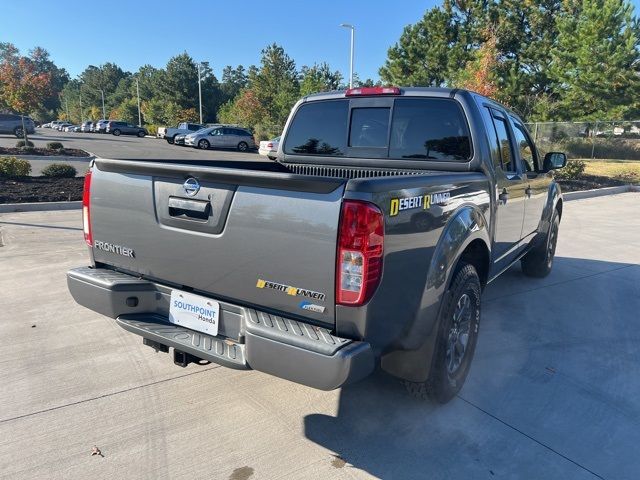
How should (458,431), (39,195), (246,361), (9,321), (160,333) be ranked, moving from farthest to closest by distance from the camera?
(39,195)
(9,321)
(458,431)
(160,333)
(246,361)

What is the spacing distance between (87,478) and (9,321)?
247cm

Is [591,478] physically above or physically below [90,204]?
below

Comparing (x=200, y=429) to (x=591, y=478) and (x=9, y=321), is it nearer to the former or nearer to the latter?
(x=591, y=478)

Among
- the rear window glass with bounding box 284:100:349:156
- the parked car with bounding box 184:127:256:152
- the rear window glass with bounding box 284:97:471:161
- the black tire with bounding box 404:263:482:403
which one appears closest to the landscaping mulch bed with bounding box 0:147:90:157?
the parked car with bounding box 184:127:256:152

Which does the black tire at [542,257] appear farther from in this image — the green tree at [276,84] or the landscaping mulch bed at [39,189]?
the green tree at [276,84]

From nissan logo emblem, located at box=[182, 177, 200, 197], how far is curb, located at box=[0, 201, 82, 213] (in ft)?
26.9

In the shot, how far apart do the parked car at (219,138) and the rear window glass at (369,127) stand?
100 ft

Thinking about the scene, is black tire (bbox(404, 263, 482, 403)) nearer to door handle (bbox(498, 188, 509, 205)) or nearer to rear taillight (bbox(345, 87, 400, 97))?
door handle (bbox(498, 188, 509, 205))

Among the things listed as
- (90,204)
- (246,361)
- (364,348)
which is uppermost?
(90,204)

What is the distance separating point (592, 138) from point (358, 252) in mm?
30066

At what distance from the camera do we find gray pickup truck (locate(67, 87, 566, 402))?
2.23 metres

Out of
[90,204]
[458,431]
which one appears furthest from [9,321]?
[458,431]

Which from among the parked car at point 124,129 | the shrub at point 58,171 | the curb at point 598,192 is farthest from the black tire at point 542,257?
the parked car at point 124,129

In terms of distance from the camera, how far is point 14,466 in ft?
8.13
